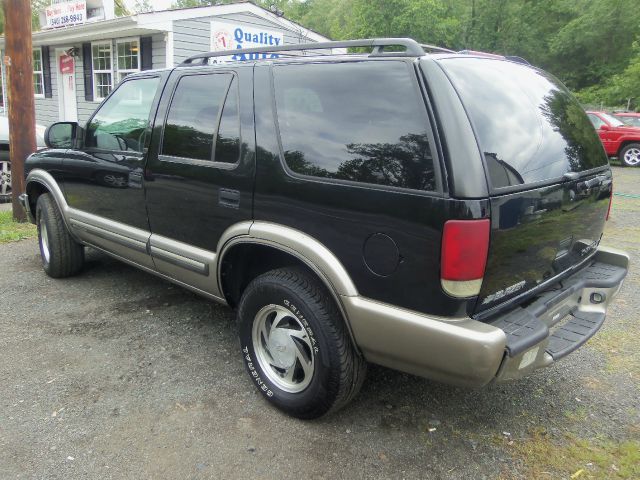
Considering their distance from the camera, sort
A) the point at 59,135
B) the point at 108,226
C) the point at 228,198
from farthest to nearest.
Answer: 1. the point at 59,135
2. the point at 108,226
3. the point at 228,198

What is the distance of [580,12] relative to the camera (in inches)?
1064

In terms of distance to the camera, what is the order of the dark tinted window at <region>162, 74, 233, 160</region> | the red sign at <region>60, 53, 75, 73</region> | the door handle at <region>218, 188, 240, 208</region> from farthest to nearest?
the red sign at <region>60, 53, 75, 73</region> → the dark tinted window at <region>162, 74, 233, 160</region> → the door handle at <region>218, 188, 240, 208</region>

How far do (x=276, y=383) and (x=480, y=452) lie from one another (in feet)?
3.66

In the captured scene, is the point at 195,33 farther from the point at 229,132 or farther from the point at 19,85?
the point at 229,132

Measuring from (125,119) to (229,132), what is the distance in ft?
4.24

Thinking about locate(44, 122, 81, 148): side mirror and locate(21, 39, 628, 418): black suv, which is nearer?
locate(21, 39, 628, 418): black suv

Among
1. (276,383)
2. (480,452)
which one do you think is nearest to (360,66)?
(276,383)

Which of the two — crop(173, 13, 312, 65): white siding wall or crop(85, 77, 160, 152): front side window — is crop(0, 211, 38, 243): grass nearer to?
crop(85, 77, 160, 152): front side window

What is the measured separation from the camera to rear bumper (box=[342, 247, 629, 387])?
2.15m

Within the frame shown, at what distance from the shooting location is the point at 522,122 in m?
2.53

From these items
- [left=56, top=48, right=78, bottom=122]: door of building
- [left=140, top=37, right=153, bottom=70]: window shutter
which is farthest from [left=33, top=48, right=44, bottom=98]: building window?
[left=140, top=37, right=153, bottom=70]: window shutter

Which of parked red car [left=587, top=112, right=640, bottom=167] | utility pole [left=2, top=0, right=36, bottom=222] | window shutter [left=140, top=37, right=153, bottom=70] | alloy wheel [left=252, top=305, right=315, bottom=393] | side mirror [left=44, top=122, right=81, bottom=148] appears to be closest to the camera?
alloy wheel [left=252, top=305, right=315, bottom=393]

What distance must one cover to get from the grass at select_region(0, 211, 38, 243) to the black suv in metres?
3.55

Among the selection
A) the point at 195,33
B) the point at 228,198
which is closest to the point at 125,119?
the point at 228,198
